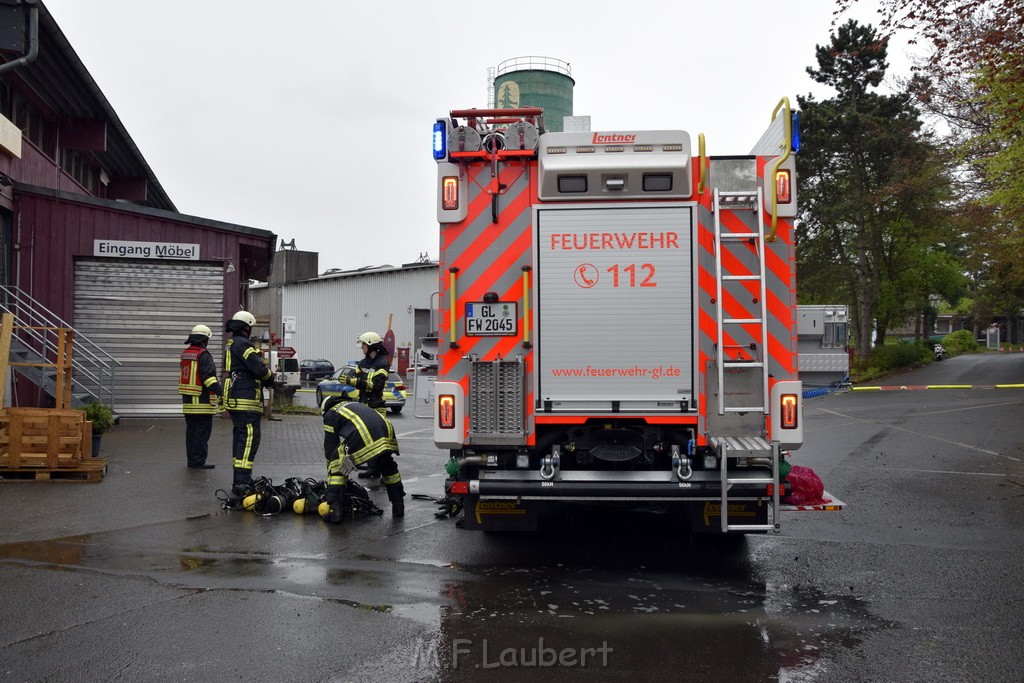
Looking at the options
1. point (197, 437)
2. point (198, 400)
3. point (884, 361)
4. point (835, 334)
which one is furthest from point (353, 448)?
point (884, 361)

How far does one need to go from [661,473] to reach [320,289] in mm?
44385

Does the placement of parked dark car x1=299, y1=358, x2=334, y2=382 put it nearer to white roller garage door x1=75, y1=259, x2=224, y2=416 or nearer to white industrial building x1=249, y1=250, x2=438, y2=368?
white industrial building x1=249, y1=250, x2=438, y2=368

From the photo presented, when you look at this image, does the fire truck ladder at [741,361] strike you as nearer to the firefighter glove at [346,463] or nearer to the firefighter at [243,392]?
the firefighter glove at [346,463]

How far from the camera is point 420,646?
457cm

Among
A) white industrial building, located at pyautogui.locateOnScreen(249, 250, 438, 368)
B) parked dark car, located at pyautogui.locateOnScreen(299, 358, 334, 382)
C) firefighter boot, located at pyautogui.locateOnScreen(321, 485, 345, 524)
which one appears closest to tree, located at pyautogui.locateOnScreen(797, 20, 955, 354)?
white industrial building, located at pyautogui.locateOnScreen(249, 250, 438, 368)

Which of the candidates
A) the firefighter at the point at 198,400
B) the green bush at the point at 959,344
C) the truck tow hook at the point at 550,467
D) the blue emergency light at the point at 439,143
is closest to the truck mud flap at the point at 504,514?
the truck tow hook at the point at 550,467

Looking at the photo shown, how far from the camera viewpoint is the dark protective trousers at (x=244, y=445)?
871 cm

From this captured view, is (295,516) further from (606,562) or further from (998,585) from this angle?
(998,585)

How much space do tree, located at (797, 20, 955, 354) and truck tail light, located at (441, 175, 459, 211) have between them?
87.0ft

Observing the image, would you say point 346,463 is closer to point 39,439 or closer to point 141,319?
point 39,439

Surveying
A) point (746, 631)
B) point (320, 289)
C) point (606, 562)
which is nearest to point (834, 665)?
point (746, 631)

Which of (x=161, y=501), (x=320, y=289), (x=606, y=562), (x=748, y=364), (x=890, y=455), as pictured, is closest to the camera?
(x=748, y=364)

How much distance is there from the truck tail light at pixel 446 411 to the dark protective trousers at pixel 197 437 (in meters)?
5.49

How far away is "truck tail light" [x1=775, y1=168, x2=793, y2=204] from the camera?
19.7 ft
